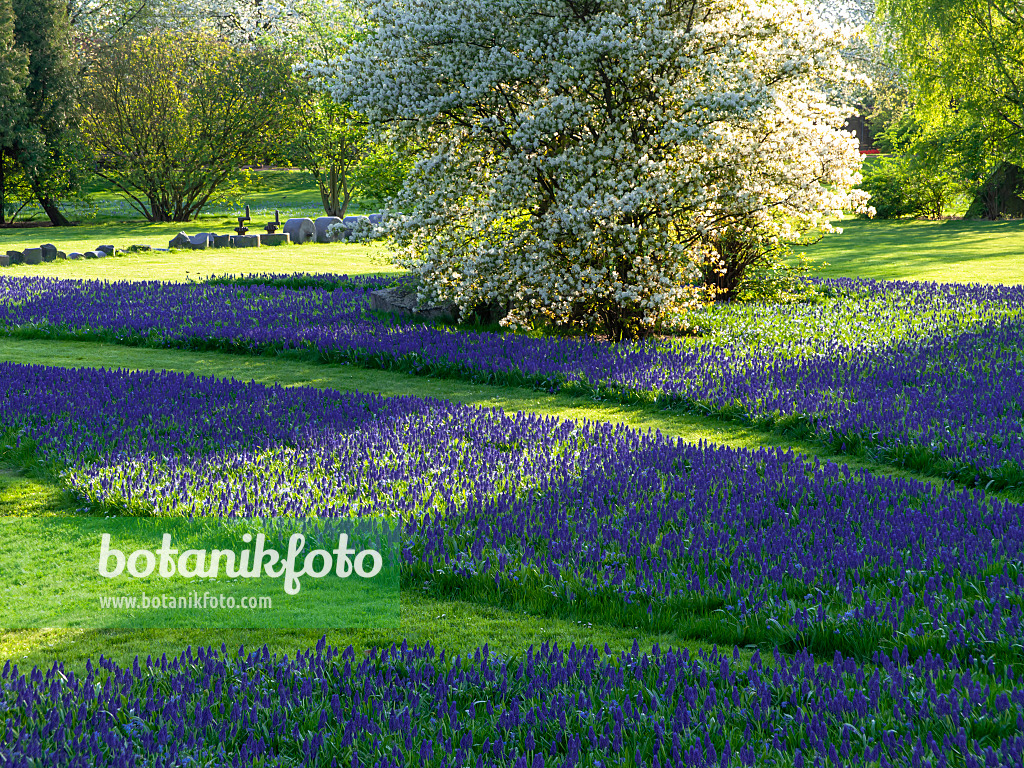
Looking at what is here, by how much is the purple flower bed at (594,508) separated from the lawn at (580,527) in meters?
0.03

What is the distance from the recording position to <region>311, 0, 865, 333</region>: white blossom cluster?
1445 centimetres

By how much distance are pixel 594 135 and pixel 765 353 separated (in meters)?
4.80

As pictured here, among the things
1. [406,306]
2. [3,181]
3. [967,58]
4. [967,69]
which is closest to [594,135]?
[406,306]

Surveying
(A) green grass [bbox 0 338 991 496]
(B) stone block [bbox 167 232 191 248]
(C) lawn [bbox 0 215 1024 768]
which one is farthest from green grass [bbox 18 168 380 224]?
(C) lawn [bbox 0 215 1024 768]

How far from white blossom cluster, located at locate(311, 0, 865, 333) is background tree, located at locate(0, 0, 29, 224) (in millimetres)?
34990

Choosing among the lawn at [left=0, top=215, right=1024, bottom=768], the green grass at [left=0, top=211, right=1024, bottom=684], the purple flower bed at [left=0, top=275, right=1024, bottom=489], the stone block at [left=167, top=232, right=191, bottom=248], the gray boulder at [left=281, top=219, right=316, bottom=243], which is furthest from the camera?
the gray boulder at [left=281, top=219, right=316, bottom=243]

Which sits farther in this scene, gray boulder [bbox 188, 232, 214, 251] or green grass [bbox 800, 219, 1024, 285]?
gray boulder [bbox 188, 232, 214, 251]

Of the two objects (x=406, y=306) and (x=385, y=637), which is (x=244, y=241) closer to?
(x=406, y=306)

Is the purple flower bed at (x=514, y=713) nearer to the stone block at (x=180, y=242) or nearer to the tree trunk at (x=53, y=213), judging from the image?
the stone block at (x=180, y=242)

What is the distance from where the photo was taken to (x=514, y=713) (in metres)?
4.13

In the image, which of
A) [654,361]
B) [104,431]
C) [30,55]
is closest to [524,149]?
[654,361]

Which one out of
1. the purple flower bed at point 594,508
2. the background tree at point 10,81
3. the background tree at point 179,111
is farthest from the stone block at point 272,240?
the purple flower bed at point 594,508

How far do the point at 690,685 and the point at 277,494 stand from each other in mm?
4238

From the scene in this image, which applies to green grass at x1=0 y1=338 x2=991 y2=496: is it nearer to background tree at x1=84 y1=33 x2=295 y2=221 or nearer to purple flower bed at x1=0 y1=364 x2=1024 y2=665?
purple flower bed at x1=0 y1=364 x2=1024 y2=665
